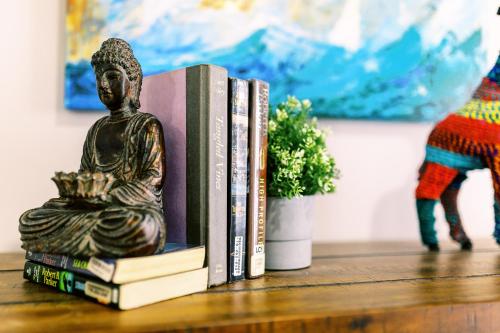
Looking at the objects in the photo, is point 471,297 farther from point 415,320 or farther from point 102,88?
point 102,88

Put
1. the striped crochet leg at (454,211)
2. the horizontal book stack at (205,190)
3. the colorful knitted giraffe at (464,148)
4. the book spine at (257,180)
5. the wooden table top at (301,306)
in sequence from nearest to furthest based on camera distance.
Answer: the wooden table top at (301,306) < the horizontal book stack at (205,190) < the book spine at (257,180) < the colorful knitted giraffe at (464,148) < the striped crochet leg at (454,211)

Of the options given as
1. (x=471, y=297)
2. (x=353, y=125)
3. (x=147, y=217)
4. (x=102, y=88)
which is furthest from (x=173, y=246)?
(x=353, y=125)

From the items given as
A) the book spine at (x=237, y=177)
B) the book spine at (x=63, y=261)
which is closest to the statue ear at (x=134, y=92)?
the book spine at (x=237, y=177)

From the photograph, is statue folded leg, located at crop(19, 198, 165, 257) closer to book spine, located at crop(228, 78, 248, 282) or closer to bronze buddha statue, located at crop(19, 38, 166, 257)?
bronze buddha statue, located at crop(19, 38, 166, 257)

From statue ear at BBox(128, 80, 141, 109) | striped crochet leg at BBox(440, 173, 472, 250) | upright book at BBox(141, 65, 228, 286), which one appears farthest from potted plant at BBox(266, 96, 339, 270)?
striped crochet leg at BBox(440, 173, 472, 250)

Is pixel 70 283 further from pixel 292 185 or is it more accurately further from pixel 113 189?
pixel 292 185

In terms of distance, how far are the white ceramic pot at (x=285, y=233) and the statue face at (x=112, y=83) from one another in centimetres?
30

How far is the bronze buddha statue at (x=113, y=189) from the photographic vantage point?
0.59 metres

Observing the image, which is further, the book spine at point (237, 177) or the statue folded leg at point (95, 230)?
the book spine at point (237, 177)

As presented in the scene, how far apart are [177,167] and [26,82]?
0.46 metres

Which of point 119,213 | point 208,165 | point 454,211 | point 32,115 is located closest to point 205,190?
point 208,165

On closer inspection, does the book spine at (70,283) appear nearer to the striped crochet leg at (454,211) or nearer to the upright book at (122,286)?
the upright book at (122,286)

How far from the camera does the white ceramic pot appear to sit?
83 cm

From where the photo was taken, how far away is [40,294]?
641 mm
